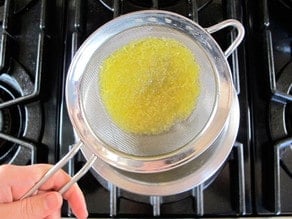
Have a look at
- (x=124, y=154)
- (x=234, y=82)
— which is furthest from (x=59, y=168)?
(x=234, y=82)

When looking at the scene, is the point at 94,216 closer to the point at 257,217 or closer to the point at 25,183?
the point at 25,183

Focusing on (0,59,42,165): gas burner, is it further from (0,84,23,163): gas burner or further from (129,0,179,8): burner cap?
(129,0,179,8): burner cap

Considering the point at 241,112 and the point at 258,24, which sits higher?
the point at 258,24

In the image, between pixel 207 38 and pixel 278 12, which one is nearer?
pixel 207 38

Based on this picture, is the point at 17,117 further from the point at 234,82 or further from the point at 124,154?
the point at 234,82

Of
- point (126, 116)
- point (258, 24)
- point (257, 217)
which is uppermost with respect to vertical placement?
point (258, 24)

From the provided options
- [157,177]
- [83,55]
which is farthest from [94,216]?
[83,55]
